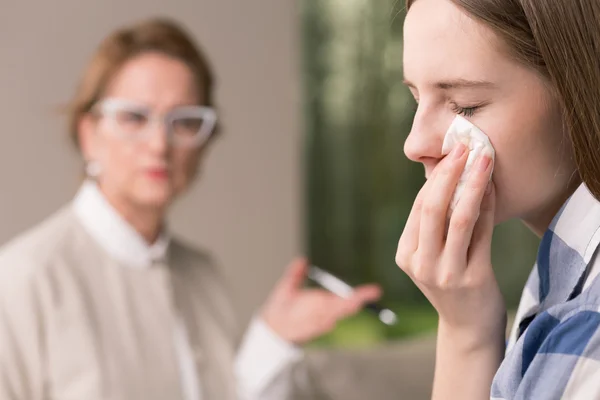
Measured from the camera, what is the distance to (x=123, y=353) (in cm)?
192

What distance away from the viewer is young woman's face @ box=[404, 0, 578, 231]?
81 centimetres

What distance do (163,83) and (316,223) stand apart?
2365 millimetres

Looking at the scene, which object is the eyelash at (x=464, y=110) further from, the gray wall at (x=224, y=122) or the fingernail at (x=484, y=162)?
the gray wall at (x=224, y=122)

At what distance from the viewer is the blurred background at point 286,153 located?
3211 millimetres

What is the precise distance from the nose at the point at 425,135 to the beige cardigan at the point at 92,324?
1175 mm

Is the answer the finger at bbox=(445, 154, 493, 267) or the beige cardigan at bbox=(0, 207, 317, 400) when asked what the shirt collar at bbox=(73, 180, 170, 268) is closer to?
the beige cardigan at bbox=(0, 207, 317, 400)

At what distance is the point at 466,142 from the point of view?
0.83m

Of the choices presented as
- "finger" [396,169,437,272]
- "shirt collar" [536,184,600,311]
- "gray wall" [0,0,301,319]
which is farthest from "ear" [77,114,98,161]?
"shirt collar" [536,184,600,311]

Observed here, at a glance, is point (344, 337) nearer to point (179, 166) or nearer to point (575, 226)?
point (179, 166)

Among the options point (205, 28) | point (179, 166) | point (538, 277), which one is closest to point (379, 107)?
point (205, 28)

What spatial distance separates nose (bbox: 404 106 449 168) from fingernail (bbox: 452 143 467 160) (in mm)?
34

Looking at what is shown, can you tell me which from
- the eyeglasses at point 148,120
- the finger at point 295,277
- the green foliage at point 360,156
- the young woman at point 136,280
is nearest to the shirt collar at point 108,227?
the young woman at point 136,280

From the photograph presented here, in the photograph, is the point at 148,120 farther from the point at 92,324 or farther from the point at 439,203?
the point at 439,203

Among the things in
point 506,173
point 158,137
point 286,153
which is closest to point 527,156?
point 506,173
